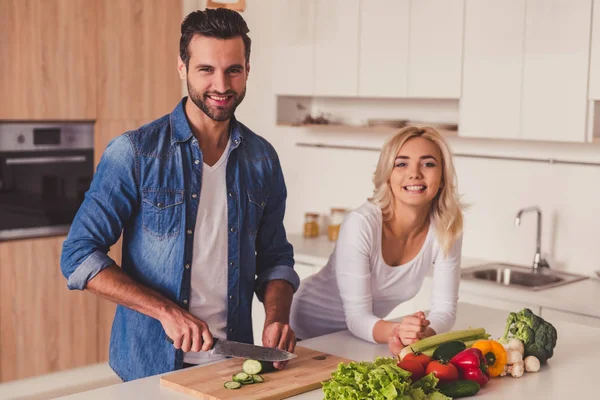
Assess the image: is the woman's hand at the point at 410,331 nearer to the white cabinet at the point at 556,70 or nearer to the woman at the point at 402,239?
the woman at the point at 402,239

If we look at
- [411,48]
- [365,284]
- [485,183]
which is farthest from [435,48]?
[365,284]

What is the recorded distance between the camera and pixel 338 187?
500 centimetres

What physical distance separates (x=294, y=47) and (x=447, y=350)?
306 cm

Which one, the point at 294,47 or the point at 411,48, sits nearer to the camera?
the point at 411,48

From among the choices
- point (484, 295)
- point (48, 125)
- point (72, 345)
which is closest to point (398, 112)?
point (484, 295)

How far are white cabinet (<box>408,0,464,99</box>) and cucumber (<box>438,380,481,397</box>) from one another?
2327mm

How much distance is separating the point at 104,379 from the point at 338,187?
1.82 meters

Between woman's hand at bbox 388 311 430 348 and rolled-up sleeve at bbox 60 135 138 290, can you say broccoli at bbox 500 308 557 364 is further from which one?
rolled-up sleeve at bbox 60 135 138 290

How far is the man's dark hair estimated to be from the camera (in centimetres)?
219

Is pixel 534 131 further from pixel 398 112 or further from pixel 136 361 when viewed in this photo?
pixel 136 361

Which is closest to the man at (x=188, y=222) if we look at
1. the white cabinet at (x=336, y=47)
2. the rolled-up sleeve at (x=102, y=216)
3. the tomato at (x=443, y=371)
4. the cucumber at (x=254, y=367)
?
the rolled-up sleeve at (x=102, y=216)

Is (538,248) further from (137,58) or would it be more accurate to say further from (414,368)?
(137,58)

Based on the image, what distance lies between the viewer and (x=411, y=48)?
4211mm

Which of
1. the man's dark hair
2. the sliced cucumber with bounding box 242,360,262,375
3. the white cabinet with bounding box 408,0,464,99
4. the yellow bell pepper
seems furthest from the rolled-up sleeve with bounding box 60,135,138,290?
the white cabinet with bounding box 408,0,464,99
